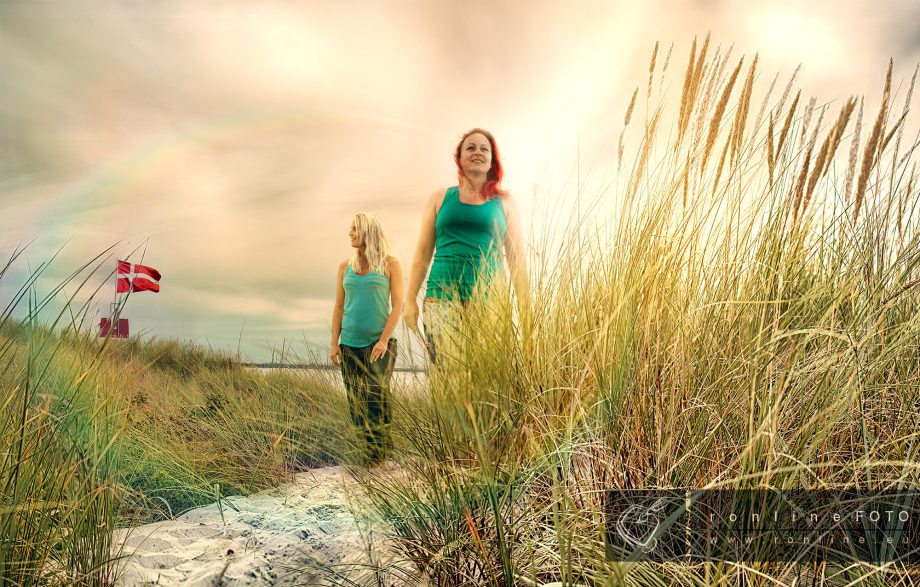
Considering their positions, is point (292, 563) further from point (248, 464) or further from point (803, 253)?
point (803, 253)

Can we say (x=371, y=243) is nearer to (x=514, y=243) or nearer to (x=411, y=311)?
(x=411, y=311)

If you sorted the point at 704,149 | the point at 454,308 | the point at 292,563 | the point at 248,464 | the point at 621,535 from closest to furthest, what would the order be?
the point at 621,535 < the point at 704,149 < the point at 292,563 < the point at 454,308 < the point at 248,464

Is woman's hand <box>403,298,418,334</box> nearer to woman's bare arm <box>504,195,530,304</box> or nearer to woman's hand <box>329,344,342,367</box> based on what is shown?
woman's bare arm <box>504,195,530,304</box>

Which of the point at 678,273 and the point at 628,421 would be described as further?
the point at 678,273

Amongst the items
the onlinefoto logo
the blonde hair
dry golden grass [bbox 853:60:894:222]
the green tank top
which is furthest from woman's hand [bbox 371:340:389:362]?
dry golden grass [bbox 853:60:894:222]

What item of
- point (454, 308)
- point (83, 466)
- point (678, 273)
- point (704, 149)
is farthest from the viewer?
point (454, 308)

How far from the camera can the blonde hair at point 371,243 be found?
4020 millimetres

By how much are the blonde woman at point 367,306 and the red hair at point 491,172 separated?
86cm

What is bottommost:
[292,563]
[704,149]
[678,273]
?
[292,563]

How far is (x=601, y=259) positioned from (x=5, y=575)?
1.98 meters

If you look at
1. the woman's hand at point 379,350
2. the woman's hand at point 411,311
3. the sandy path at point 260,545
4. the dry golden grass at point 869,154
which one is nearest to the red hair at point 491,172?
the woman's hand at point 411,311

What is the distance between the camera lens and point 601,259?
2203 millimetres

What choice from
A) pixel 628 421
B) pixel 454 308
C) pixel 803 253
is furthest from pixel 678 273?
pixel 454 308

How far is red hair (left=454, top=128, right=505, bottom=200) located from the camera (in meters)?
3.44
